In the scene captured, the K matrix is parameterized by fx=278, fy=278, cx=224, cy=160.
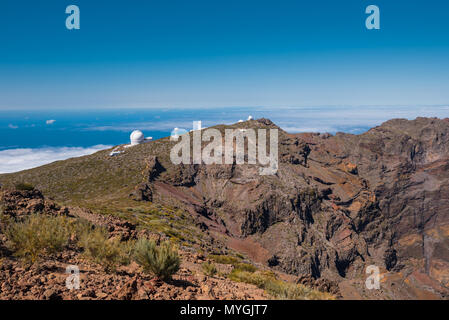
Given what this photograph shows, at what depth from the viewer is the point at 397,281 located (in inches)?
1603

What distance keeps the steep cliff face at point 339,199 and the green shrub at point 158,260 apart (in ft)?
78.4

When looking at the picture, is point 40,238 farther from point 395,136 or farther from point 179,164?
point 395,136

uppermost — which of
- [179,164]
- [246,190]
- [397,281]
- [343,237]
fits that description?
[179,164]

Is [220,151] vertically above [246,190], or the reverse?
[220,151]

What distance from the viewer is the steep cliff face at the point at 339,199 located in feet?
120

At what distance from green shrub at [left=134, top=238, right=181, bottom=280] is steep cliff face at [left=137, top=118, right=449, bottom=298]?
23.9 metres

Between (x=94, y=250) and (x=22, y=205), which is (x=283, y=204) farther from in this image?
(x=94, y=250)

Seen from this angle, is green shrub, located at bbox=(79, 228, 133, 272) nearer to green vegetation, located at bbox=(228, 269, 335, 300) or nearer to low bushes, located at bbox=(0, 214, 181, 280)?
low bushes, located at bbox=(0, 214, 181, 280)

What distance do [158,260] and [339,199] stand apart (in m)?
53.0

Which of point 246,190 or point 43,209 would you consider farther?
point 246,190

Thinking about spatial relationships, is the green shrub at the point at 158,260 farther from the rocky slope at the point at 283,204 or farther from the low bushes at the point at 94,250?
the rocky slope at the point at 283,204
